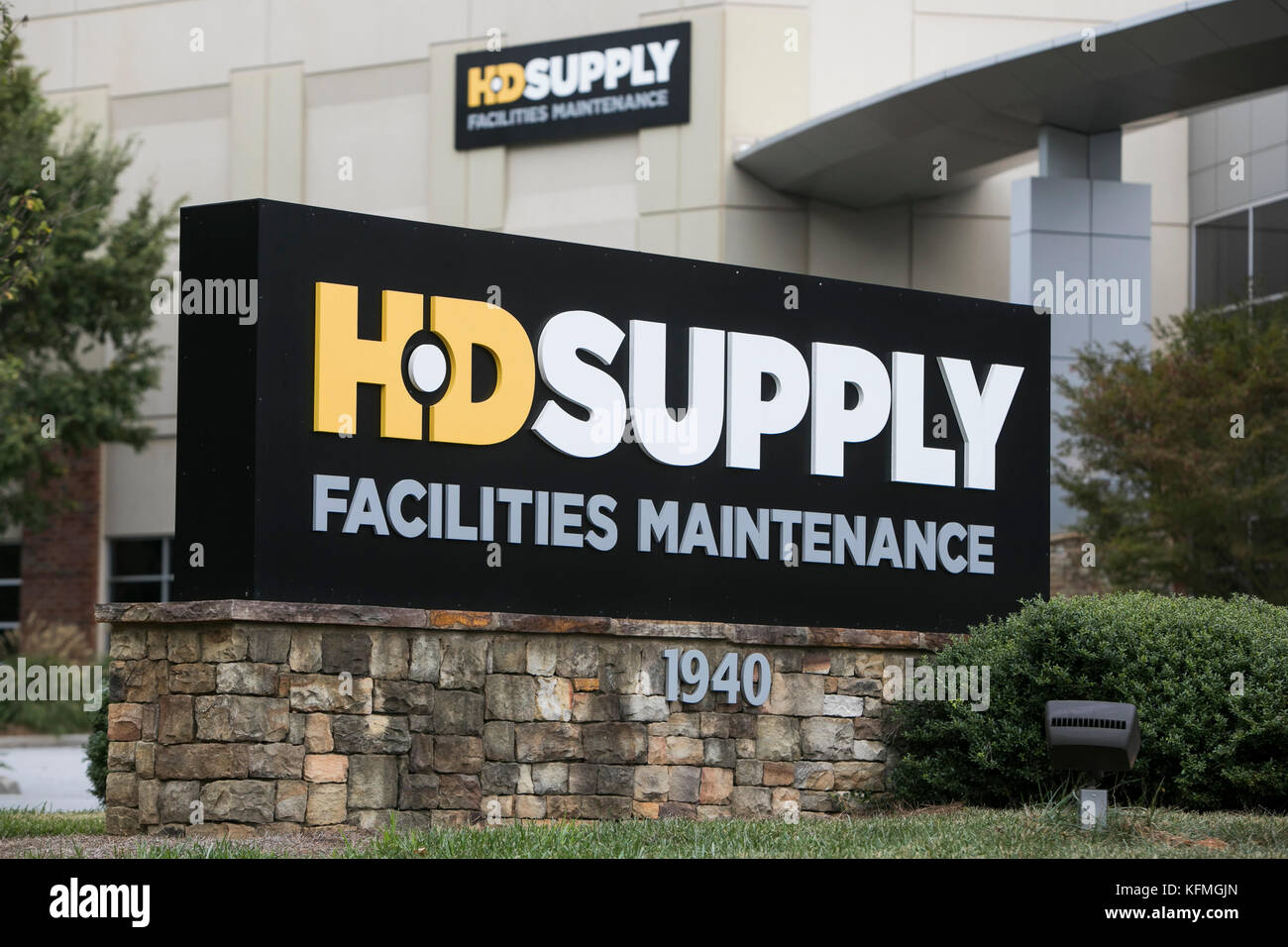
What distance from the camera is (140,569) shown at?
1337 inches

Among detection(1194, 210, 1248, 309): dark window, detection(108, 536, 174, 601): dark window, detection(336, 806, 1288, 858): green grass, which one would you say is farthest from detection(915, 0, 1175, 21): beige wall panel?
detection(336, 806, 1288, 858): green grass

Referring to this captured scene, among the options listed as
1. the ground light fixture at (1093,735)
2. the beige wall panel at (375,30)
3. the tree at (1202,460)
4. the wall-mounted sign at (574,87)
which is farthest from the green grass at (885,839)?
the beige wall panel at (375,30)

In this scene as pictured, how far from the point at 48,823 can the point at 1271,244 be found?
23.8 metres

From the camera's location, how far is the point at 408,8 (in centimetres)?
3200

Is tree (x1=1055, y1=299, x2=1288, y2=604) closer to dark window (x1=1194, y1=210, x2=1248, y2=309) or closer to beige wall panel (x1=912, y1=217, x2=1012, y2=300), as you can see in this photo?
dark window (x1=1194, y1=210, x2=1248, y2=309)

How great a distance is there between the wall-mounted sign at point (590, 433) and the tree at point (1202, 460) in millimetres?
8558

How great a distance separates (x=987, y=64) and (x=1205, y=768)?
47.9 feet

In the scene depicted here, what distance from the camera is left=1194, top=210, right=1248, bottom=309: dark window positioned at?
30.8 meters

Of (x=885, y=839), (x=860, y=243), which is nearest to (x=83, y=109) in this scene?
(x=860, y=243)

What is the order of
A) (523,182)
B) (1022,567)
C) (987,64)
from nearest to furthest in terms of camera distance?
(1022,567) < (987,64) < (523,182)

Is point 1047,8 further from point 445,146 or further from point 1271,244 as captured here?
point 445,146

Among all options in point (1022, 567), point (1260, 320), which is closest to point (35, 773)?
point (1022, 567)

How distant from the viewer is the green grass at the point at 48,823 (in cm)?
1209
